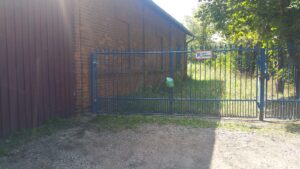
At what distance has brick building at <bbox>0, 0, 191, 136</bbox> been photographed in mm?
4688

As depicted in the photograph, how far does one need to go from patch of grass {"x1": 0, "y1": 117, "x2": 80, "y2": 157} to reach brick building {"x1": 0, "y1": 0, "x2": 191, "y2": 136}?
0.46 feet

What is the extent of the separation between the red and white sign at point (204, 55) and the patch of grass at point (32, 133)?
3214mm

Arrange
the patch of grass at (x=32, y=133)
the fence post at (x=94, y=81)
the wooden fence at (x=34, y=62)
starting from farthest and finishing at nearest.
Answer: the fence post at (x=94, y=81) < the wooden fence at (x=34, y=62) < the patch of grass at (x=32, y=133)

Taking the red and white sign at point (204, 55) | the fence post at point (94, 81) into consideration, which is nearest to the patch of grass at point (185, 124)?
the fence post at point (94, 81)

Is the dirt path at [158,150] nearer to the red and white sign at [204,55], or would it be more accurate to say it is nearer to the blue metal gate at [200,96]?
the blue metal gate at [200,96]

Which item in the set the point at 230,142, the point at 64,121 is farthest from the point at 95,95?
the point at 230,142

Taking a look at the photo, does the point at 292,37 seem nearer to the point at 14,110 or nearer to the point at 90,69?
the point at 90,69

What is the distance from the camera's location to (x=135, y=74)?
→ 32.2ft

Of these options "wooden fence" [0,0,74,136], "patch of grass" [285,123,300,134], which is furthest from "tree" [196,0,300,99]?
"wooden fence" [0,0,74,136]

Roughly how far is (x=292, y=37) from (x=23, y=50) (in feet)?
23.1

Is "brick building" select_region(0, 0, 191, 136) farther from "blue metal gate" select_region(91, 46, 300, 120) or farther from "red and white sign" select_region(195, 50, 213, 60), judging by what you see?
"red and white sign" select_region(195, 50, 213, 60)

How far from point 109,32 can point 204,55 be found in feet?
11.1

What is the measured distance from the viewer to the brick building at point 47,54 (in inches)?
185

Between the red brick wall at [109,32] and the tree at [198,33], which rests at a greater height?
the tree at [198,33]
